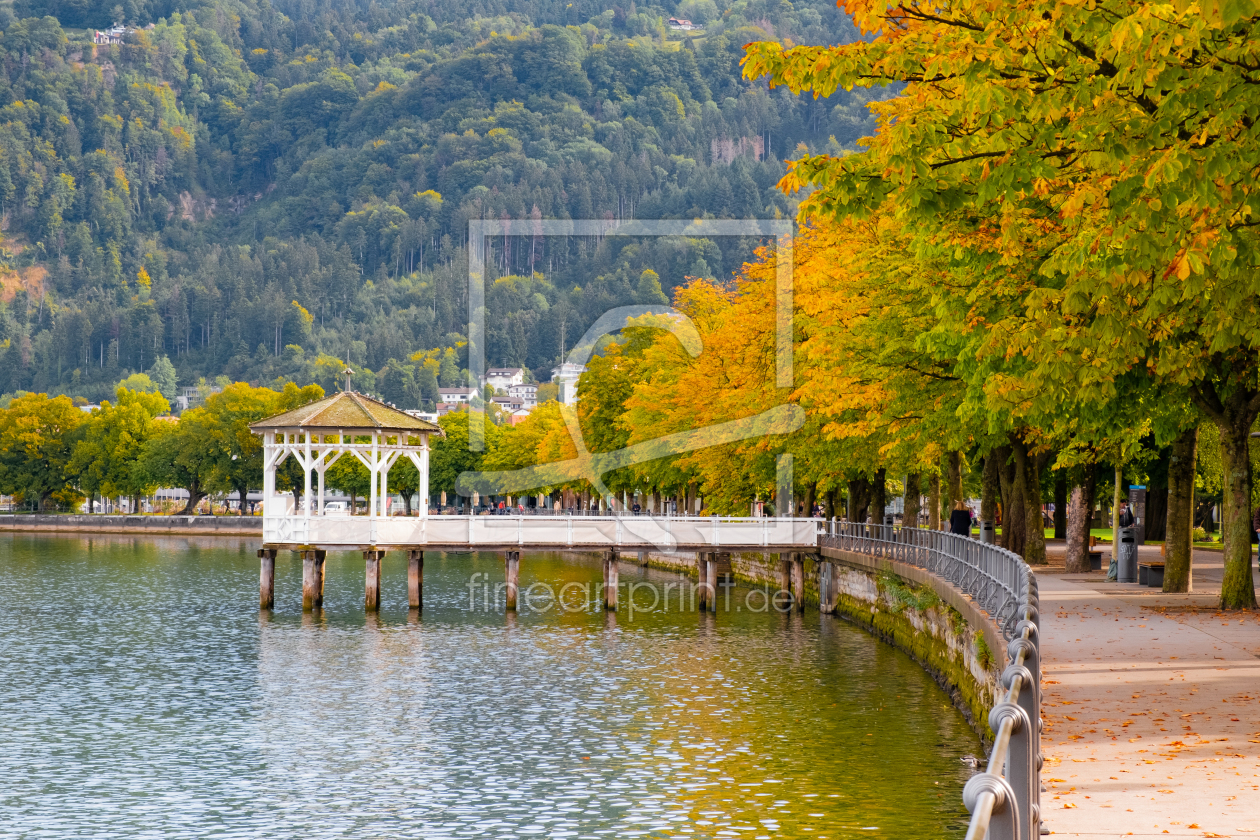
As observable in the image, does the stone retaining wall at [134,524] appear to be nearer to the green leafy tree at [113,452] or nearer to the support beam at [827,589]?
the green leafy tree at [113,452]

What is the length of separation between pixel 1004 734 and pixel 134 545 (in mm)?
105092

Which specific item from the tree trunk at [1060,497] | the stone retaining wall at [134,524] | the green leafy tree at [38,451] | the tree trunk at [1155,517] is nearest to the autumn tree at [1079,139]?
the tree trunk at [1060,497]

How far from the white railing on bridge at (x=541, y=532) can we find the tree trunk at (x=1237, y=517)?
22364 mm

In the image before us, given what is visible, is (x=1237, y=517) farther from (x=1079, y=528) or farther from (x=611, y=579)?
(x=611, y=579)

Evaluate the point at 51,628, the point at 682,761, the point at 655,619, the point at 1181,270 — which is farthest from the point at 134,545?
the point at 1181,270

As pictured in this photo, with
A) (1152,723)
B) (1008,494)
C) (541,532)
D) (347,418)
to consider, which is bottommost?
(1152,723)

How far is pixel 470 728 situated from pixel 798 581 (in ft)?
78.2

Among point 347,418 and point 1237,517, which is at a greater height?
point 347,418

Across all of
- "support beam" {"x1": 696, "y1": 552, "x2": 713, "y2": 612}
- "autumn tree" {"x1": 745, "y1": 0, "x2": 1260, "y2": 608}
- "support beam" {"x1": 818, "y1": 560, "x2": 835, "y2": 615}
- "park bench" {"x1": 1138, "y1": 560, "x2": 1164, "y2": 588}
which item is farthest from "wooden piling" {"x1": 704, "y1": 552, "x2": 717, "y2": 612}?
"autumn tree" {"x1": 745, "y1": 0, "x2": 1260, "y2": 608}

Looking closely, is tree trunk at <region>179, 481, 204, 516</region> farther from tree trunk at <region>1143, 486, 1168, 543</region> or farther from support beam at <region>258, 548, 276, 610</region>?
tree trunk at <region>1143, 486, 1168, 543</region>

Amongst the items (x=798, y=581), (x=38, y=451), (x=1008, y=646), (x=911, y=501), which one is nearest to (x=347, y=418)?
(x=798, y=581)

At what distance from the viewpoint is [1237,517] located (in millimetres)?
26406

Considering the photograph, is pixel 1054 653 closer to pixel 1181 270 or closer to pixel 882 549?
pixel 1181 270

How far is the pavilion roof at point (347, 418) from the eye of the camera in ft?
161
